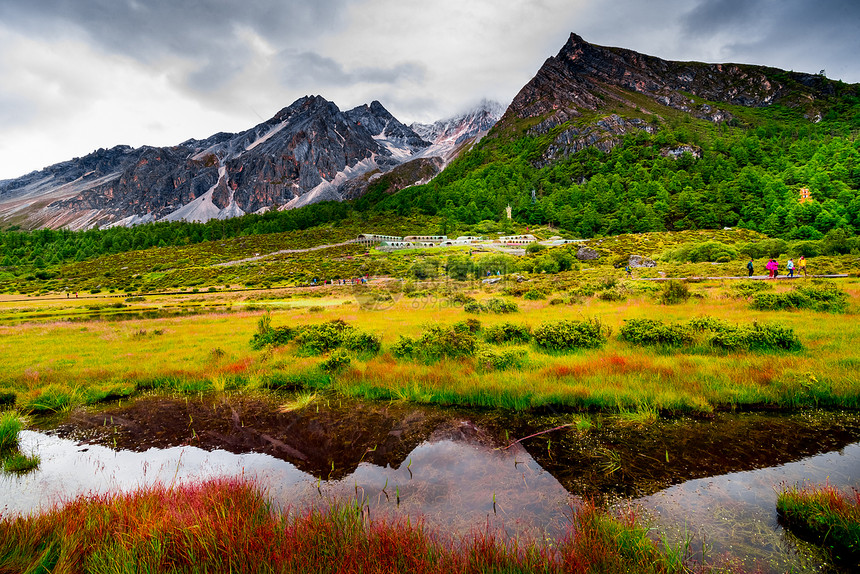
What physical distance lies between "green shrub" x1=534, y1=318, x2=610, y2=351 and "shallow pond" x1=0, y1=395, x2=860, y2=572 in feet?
17.9

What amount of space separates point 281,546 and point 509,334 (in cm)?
1293

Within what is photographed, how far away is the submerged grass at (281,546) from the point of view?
4188mm

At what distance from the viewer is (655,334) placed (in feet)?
45.2

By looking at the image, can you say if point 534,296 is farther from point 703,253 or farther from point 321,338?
point 703,253

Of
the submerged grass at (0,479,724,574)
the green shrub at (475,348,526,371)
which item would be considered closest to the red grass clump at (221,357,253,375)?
the submerged grass at (0,479,724,574)

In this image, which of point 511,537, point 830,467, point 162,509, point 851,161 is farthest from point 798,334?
point 851,161

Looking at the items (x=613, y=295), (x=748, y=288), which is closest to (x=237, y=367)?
(x=613, y=295)

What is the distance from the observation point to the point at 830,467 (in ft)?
21.0

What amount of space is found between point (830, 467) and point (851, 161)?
208056mm

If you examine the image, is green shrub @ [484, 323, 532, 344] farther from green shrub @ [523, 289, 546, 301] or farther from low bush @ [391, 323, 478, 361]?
green shrub @ [523, 289, 546, 301]

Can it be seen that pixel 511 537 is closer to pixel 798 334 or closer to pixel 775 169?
pixel 798 334

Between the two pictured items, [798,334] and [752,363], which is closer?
[752,363]

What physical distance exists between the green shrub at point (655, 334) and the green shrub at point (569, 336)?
971 millimetres

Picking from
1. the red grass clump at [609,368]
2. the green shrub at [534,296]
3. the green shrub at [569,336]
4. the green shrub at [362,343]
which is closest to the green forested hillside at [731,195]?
the green shrub at [534,296]
